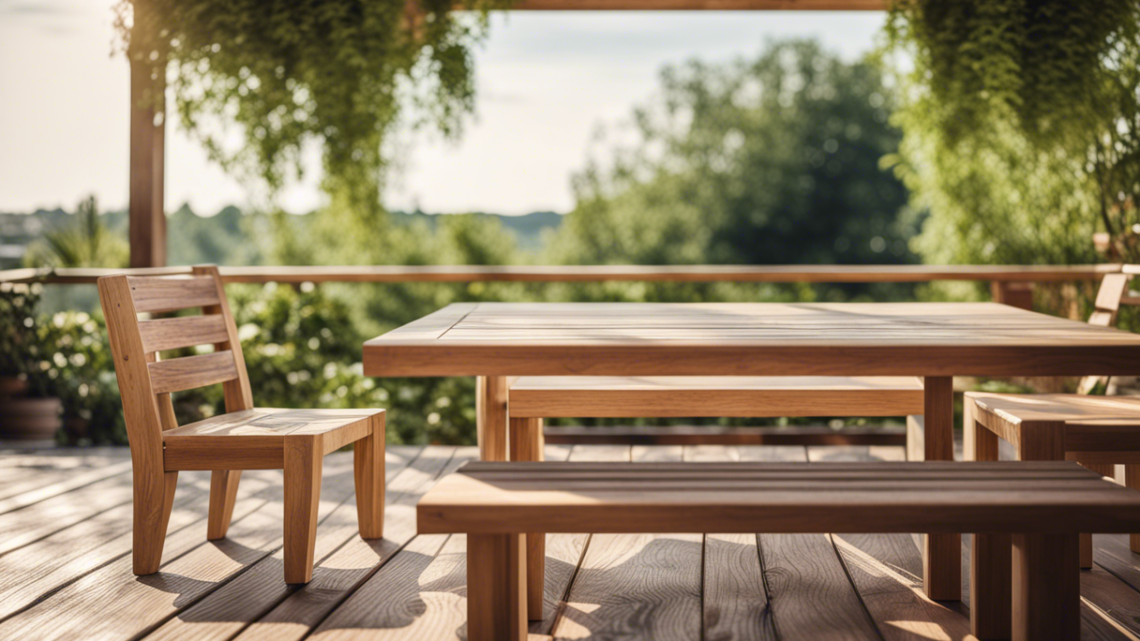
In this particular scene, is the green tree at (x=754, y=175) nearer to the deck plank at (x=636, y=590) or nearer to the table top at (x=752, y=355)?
the deck plank at (x=636, y=590)

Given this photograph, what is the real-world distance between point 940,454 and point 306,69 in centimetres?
329

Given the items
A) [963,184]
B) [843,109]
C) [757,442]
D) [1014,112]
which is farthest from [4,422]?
[843,109]

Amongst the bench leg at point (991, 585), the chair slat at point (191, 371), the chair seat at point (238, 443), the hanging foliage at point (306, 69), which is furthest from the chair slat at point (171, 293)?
the bench leg at point (991, 585)

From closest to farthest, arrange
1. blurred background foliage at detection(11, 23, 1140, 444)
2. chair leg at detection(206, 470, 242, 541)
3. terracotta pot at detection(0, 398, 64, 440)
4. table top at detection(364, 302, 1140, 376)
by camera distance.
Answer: table top at detection(364, 302, 1140, 376) → chair leg at detection(206, 470, 242, 541) → terracotta pot at detection(0, 398, 64, 440) → blurred background foliage at detection(11, 23, 1140, 444)

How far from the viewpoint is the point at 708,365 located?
4.81 feet

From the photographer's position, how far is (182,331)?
2164 millimetres

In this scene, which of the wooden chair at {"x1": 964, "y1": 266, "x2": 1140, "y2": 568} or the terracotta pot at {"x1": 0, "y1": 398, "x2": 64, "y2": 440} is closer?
the wooden chair at {"x1": 964, "y1": 266, "x2": 1140, "y2": 568}

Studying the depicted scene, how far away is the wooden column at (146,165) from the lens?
3727 millimetres

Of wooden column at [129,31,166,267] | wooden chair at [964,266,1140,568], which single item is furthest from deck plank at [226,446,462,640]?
wooden column at [129,31,166,267]

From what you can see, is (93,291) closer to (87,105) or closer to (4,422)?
(4,422)

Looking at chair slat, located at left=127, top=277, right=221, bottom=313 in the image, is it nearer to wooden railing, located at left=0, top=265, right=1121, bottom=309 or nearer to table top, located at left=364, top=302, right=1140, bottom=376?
table top, located at left=364, top=302, right=1140, bottom=376

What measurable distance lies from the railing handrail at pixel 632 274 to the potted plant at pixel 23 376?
114 mm

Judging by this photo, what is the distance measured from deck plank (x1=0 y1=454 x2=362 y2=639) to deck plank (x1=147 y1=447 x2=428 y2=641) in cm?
4

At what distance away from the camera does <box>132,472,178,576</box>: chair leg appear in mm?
1936
